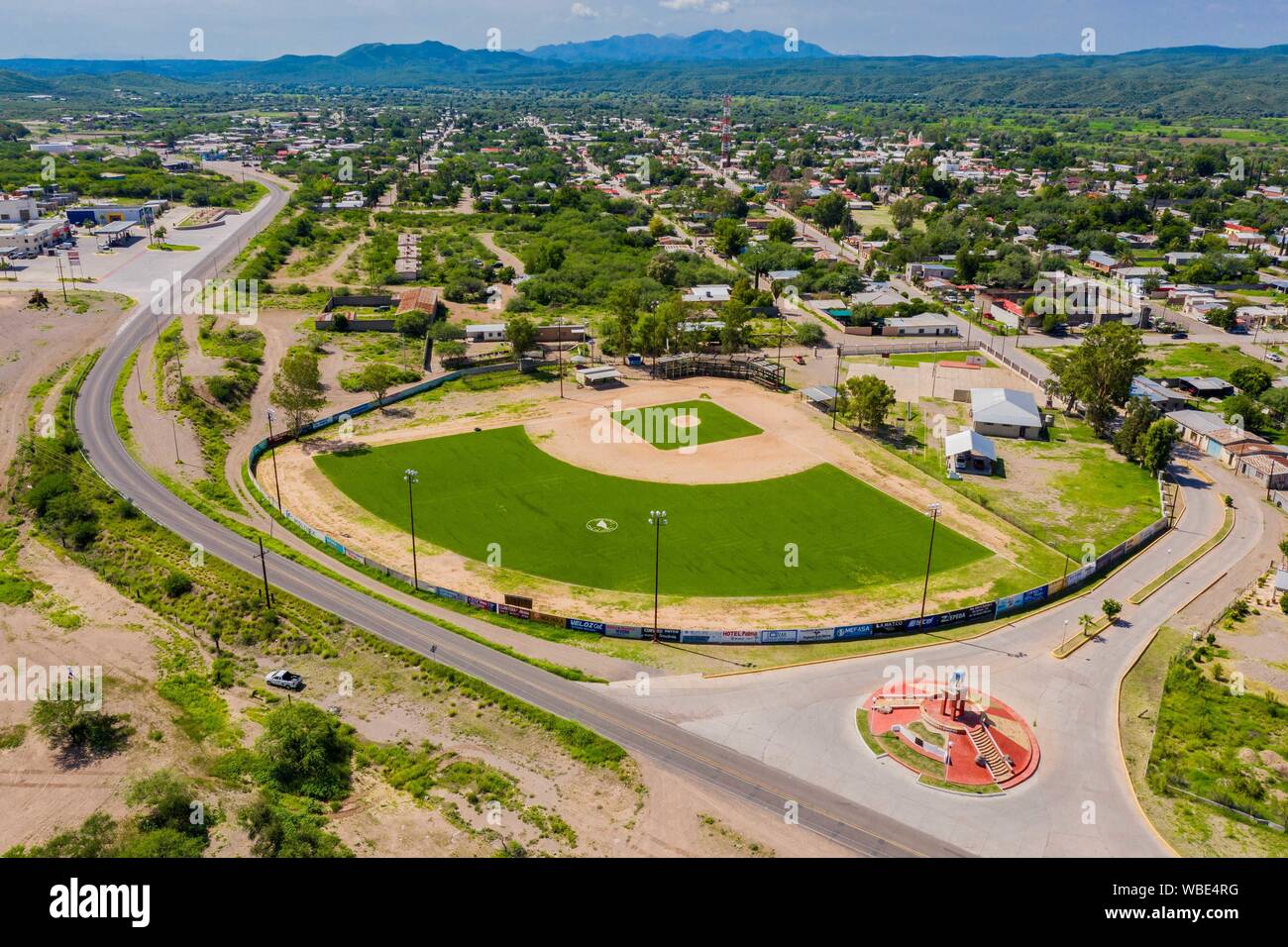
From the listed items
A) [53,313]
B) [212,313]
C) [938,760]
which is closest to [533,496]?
[938,760]

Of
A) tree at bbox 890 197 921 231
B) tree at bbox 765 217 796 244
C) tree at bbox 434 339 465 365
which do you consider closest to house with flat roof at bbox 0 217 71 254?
tree at bbox 434 339 465 365

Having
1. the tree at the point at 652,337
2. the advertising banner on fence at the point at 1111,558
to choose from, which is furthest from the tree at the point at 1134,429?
the tree at the point at 652,337

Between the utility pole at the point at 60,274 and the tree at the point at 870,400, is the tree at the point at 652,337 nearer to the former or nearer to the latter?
the tree at the point at 870,400

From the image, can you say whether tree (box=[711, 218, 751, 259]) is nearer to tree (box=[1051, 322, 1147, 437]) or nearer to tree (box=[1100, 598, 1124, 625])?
tree (box=[1051, 322, 1147, 437])

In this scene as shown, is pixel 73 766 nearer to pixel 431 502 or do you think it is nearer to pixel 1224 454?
pixel 431 502

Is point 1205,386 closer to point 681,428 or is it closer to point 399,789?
point 681,428

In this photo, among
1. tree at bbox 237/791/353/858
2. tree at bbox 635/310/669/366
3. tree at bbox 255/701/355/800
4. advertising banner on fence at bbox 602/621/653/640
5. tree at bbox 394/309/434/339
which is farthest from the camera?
tree at bbox 394/309/434/339

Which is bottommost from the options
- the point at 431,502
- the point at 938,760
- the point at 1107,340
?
the point at 938,760
